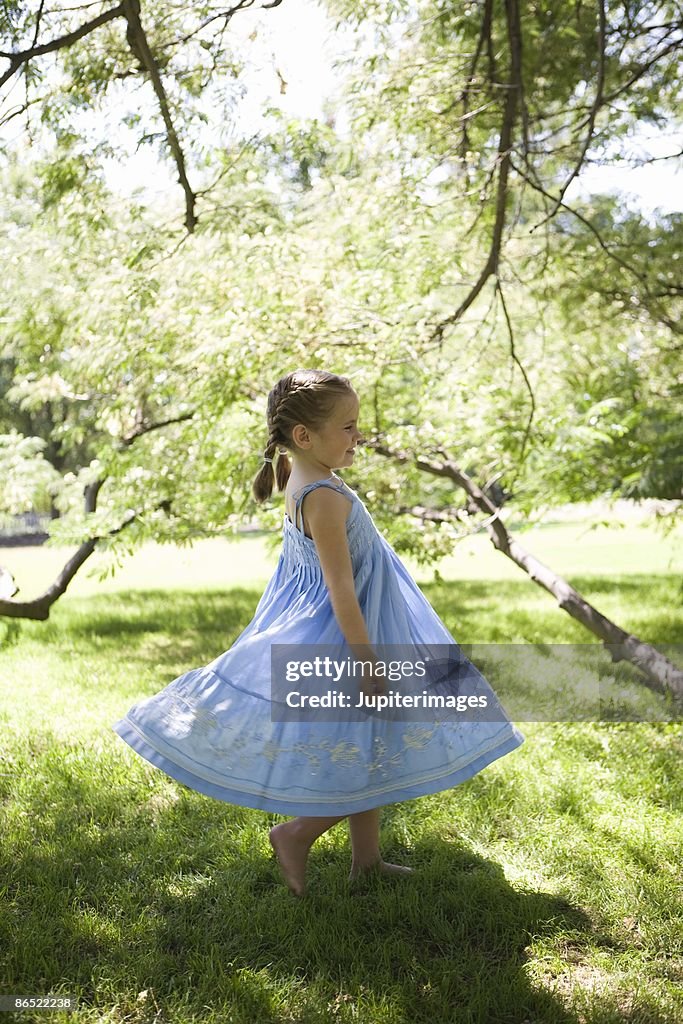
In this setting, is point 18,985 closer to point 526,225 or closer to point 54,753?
point 54,753

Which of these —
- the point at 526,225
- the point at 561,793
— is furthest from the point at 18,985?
the point at 526,225

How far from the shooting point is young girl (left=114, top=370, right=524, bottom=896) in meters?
2.13

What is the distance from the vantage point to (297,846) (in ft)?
7.49

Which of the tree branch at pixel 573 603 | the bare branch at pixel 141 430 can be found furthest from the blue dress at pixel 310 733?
the bare branch at pixel 141 430

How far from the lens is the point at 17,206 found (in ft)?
21.3

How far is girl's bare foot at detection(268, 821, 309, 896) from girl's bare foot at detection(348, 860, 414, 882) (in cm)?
16

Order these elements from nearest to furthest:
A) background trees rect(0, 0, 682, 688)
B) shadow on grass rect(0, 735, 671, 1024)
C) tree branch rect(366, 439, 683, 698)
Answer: shadow on grass rect(0, 735, 671, 1024) → background trees rect(0, 0, 682, 688) → tree branch rect(366, 439, 683, 698)

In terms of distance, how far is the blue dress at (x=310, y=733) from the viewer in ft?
6.95

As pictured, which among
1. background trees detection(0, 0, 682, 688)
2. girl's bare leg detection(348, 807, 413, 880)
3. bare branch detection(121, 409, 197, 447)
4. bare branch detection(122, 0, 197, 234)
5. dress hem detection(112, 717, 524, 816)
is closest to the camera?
dress hem detection(112, 717, 524, 816)

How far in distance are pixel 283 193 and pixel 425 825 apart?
514 centimetres

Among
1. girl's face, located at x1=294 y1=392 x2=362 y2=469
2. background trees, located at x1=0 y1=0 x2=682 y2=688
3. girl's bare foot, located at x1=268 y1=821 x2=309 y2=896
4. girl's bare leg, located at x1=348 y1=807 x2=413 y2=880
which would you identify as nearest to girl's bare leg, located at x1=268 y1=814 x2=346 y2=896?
girl's bare foot, located at x1=268 y1=821 x2=309 y2=896

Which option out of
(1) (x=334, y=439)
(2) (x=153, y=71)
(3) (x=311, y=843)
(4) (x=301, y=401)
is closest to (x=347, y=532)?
(1) (x=334, y=439)

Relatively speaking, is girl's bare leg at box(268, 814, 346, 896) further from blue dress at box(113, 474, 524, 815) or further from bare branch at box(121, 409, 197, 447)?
bare branch at box(121, 409, 197, 447)

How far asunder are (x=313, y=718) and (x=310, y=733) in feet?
0.13
